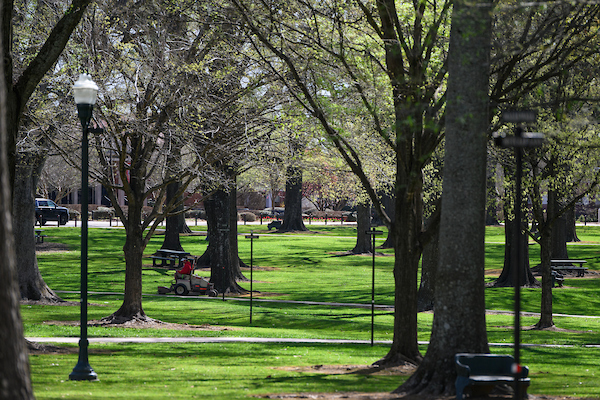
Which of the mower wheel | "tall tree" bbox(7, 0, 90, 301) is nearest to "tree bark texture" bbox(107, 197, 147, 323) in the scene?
"tall tree" bbox(7, 0, 90, 301)

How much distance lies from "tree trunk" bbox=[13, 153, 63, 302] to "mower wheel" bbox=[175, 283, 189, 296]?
4.24m

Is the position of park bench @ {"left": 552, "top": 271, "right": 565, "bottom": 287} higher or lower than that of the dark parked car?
lower

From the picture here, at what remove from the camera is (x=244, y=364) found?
41.1ft

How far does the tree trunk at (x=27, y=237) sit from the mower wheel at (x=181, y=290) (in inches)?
167

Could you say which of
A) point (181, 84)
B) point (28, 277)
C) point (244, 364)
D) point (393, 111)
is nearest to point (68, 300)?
point (28, 277)

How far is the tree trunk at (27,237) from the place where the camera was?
70.9ft

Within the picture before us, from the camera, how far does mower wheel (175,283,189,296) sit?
25.2 m

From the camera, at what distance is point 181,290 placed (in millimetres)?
25266

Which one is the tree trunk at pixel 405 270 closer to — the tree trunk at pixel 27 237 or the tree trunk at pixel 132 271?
the tree trunk at pixel 132 271

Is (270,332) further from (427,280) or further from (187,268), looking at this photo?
(427,280)

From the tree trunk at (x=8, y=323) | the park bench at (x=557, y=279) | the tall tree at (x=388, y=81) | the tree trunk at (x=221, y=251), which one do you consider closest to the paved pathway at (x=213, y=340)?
the tall tree at (x=388, y=81)

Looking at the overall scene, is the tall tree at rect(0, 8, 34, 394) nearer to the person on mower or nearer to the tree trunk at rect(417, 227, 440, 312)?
the person on mower

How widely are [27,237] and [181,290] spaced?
540 cm

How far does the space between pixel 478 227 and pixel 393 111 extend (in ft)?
14.1
